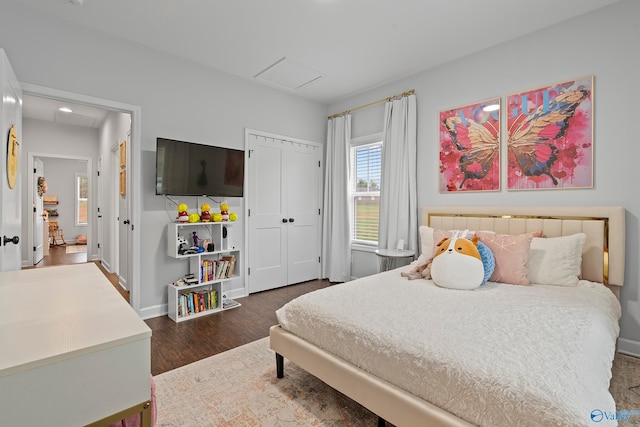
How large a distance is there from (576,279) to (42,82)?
4.59 metres

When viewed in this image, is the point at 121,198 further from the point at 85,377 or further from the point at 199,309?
the point at 85,377

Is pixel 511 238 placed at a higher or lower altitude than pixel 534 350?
higher

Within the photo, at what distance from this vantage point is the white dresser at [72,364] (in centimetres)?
66

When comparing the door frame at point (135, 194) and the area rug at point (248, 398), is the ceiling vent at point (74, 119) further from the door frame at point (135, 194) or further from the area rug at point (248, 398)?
the area rug at point (248, 398)

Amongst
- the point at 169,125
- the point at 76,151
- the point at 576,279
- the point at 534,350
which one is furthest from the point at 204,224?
the point at 76,151

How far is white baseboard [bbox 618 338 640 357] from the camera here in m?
2.41

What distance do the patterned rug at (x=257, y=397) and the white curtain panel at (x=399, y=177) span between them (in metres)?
2.10

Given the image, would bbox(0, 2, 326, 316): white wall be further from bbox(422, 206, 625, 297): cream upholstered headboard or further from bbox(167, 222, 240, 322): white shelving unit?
bbox(422, 206, 625, 297): cream upholstered headboard

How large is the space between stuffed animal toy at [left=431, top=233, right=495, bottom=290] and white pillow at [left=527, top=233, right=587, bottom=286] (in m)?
0.34

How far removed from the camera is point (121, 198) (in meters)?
4.45

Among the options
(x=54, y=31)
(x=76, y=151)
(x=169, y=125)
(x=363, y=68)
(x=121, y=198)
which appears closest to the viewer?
(x=54, y=31)

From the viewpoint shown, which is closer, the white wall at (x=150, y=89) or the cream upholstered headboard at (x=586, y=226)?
the cream upholstered headboard at (x=586, y=226)

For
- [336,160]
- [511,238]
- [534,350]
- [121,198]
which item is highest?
[336,160]

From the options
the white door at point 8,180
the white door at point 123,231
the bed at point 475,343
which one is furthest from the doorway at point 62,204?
the bed at point 475,343
